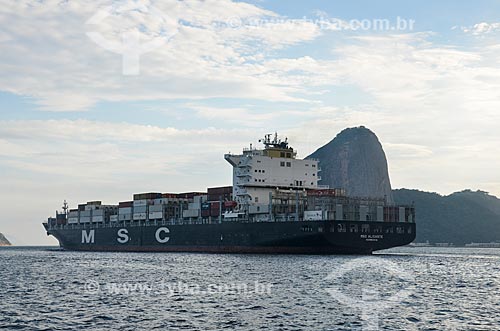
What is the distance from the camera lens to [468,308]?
39.7 metres

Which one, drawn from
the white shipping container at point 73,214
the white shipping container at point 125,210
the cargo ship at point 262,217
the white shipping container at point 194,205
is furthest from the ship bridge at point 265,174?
the white shipping container at point 73,214

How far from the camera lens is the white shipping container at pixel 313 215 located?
261ft

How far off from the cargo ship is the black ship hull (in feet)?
0.37

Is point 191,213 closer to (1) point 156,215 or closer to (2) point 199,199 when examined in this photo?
(2) point 199,199

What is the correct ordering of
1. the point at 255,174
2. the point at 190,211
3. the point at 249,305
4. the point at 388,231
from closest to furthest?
the point at 249,305 → the point at 388,231 → the point at 255,174 → the point at 190,211

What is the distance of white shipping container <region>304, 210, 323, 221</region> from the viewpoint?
79.4m

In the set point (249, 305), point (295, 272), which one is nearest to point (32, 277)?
point (295, 272)

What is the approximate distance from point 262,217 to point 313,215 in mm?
9517

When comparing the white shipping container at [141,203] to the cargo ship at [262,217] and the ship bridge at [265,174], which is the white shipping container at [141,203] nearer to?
the cargo ship at [262,217]

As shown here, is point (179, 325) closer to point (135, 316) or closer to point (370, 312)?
point (135, 316)

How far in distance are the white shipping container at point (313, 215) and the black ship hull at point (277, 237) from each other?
848mm

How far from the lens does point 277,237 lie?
82750 millimetres

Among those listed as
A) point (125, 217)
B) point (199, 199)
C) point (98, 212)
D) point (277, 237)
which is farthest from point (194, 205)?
point (98, 212)

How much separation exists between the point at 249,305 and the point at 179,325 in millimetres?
7371
